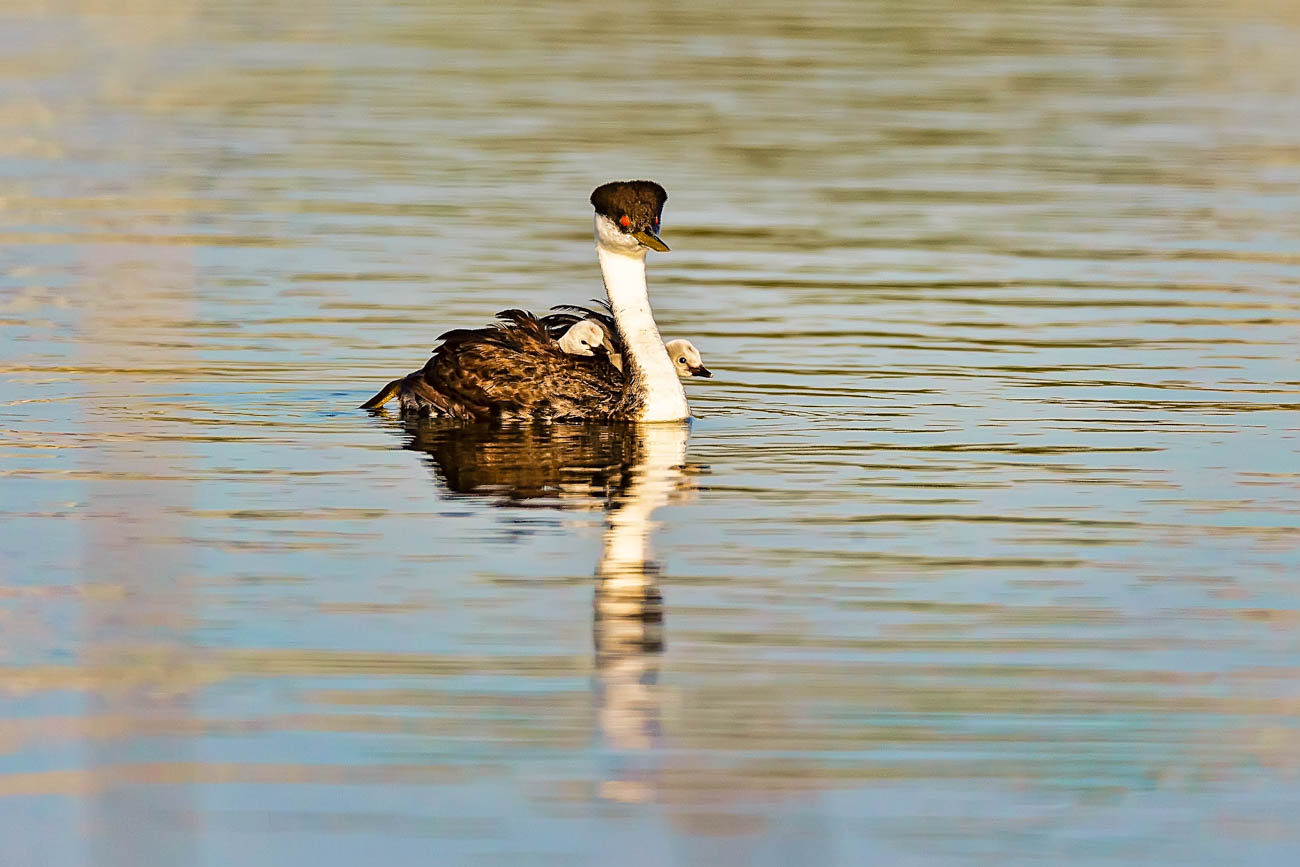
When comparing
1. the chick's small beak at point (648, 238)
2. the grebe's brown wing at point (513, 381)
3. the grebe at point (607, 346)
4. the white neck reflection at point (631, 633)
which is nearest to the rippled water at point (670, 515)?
the white neck reflection at point (631, 633)

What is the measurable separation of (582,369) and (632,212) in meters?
0.99

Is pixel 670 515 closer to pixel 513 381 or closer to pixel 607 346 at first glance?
pixel 513 381

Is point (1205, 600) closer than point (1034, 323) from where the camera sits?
Yes

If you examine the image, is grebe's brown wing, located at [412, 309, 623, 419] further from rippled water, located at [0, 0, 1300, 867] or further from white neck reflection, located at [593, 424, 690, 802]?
white neck reflection, located at [593, 424, 690, 802]

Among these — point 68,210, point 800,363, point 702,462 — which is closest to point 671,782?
point 702,462

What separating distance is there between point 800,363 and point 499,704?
9.04 meters

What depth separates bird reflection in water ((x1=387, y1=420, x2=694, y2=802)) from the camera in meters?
8.09

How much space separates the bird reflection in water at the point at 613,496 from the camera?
8.09m

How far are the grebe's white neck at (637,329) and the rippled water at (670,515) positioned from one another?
271 mm

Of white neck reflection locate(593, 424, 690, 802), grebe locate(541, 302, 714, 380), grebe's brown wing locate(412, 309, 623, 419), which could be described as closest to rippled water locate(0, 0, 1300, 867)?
white neck reflection locate(593, 424, 690, 802)

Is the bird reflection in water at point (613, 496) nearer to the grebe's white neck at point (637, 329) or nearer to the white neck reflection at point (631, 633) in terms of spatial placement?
the white neck reflection at point (631, 633)

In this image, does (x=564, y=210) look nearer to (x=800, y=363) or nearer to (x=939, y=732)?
(x=800, y=363)

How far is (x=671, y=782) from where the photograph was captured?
292 inches

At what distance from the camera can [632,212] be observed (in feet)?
49.3
